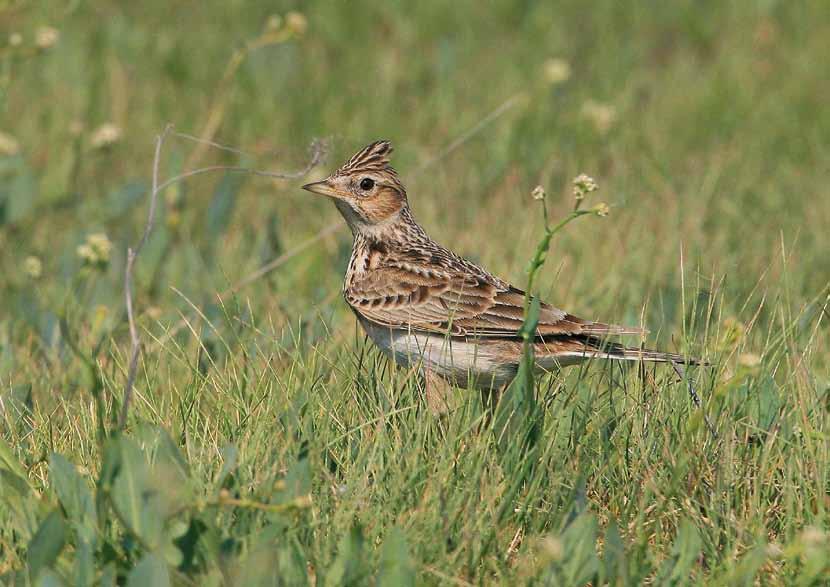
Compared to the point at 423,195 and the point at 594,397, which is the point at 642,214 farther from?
the point at 594,397

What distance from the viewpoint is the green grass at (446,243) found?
3865 millimetres

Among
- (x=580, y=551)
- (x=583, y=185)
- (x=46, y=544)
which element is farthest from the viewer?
(x=583, y=185)

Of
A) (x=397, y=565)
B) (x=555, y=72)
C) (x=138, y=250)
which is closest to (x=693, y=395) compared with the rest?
(x=397, y=565)

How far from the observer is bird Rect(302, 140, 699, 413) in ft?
16.4

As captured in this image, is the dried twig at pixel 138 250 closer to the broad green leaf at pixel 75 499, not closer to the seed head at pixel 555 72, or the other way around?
the broad green leaf at pixel 75 499

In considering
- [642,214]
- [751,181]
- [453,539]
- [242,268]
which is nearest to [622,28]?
[751,181]

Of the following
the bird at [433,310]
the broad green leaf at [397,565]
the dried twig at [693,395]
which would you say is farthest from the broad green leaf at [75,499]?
the dried twig at [693,395]

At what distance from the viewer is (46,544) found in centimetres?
361

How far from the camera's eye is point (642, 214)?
7871 mm

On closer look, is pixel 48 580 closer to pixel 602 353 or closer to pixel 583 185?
pixel 583 185

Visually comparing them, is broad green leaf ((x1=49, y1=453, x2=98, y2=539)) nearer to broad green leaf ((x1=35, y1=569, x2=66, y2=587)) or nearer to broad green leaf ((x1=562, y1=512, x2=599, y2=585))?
broad green leaf ((x1=35, y1=569, x2=66, y2=587))

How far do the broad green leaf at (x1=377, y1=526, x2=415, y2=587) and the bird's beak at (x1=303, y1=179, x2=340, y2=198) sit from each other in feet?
8.18

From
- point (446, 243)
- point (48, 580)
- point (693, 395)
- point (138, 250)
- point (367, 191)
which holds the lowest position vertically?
point (48, 580)

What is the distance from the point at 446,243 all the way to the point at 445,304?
2297mm
